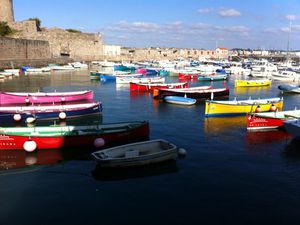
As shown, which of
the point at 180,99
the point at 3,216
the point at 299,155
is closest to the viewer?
the point at 3,216

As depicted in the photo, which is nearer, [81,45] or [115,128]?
[115,128]

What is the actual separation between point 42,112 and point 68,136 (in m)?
5.68

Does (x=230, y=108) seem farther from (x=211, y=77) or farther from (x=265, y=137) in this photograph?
(x=211, y=77)

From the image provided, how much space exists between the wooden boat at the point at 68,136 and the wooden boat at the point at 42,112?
3737mm

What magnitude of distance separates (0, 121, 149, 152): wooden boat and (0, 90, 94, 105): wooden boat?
8142 millimetres

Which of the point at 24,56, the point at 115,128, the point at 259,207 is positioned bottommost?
the point at 259,207

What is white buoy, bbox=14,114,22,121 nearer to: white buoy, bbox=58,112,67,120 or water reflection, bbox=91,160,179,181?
white buoy, bbox=58,112,67,120

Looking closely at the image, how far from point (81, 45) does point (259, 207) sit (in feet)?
243

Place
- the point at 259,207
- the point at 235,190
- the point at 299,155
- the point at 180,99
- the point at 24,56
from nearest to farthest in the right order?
the point at 259,207 < the point at 235,190 < the point at 299,155 < the point at 180,99 < the point at 24,56

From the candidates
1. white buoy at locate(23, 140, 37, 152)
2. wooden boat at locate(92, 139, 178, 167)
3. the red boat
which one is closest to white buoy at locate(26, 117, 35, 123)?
white buoy at locate(23, 140, 37, 152)

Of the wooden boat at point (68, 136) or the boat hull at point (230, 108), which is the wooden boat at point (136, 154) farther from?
the boat hull at point (230, 108)

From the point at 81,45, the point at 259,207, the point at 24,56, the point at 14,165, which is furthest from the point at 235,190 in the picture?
the point at 81,45

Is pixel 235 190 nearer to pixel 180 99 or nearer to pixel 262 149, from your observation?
pixel 262 149

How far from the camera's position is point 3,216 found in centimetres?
846
